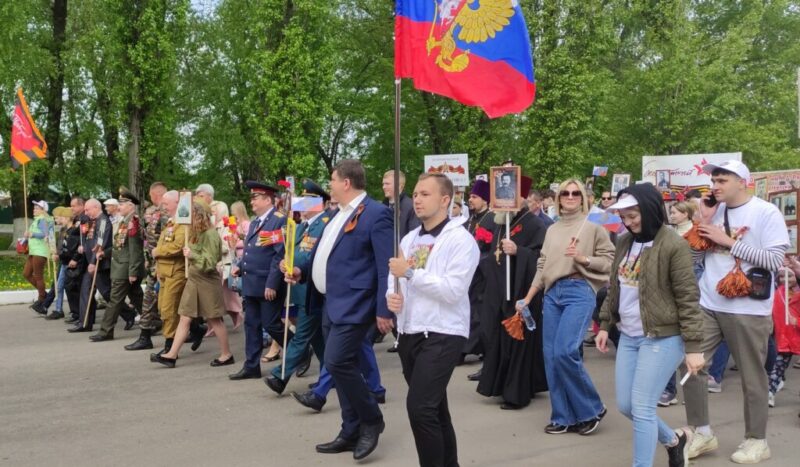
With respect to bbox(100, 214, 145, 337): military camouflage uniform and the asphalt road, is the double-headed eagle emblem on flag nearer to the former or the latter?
the asphalt road

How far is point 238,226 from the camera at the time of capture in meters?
12.3

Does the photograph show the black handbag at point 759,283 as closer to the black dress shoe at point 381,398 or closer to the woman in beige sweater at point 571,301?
the woman in beige sweater at point 571,301

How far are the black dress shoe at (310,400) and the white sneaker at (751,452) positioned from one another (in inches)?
127

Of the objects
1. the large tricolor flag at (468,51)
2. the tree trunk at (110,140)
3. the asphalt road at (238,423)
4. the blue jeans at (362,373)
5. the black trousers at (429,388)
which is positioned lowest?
the asphalt road at (238,423)

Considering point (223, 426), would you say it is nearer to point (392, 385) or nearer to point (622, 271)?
point (392, 385)

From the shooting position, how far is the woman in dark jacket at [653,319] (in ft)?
15.6

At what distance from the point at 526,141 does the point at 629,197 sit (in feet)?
90.7

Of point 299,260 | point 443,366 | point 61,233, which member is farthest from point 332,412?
point 61,233

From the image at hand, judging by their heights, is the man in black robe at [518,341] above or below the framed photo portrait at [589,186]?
below

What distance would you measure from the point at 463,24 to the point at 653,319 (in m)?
2.24

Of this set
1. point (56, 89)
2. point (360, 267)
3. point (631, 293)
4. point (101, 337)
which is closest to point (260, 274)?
point (360, 267)

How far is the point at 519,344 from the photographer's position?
730 cm

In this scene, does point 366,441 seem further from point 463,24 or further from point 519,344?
point 463,24

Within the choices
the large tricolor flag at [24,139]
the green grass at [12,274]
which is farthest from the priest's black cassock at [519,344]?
the green grass at [12,274]
